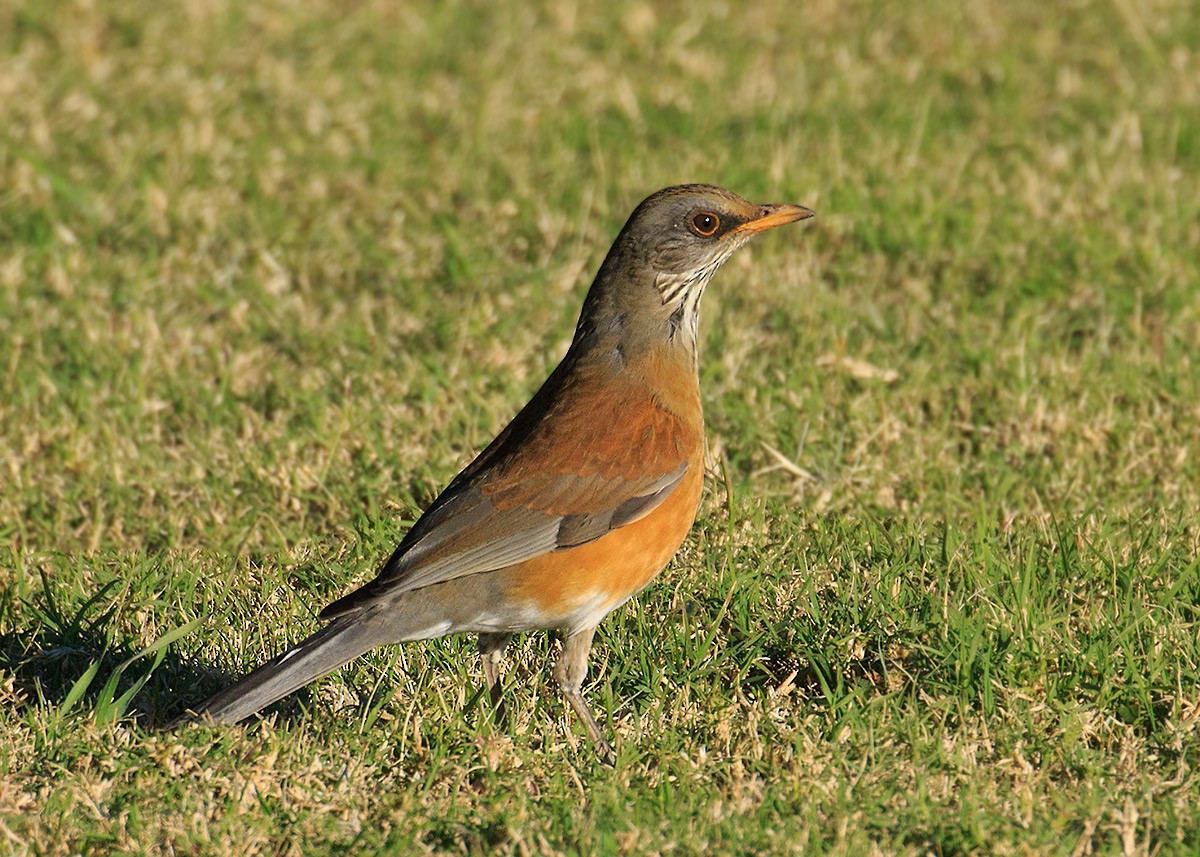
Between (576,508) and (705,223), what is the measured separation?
45.8 inches

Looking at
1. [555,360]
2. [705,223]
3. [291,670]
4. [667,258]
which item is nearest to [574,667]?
[291,670]

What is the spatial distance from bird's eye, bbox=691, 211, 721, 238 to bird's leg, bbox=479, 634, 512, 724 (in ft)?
5.09

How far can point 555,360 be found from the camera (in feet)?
27.9

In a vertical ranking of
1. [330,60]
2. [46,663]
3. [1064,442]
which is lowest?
[1064,442]

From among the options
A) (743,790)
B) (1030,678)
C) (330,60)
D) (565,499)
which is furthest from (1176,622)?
(330,60)

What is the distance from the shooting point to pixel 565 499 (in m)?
5.73

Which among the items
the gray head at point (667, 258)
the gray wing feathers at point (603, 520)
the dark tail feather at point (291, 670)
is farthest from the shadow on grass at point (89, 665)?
the gray head at point (667, 258)

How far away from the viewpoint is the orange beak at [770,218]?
245 inches

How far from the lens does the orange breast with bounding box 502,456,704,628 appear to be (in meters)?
5.65

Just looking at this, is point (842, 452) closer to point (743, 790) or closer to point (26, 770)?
point (743, 790)

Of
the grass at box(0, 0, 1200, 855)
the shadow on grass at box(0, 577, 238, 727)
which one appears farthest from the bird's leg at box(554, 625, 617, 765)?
the shadow on grass at box(0, 577, 238, 727)

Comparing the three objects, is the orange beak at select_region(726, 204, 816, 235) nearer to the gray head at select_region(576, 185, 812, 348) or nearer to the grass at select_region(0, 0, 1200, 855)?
the gray head at select_region(576, 185, 812, 348)

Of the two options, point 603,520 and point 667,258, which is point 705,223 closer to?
point 667,258

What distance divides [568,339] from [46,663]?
10.9 feet
